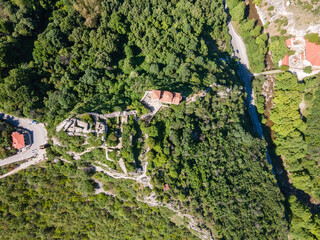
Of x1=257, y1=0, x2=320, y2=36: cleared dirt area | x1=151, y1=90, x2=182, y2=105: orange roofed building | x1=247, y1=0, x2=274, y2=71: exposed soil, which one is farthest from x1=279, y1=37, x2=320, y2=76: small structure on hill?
x1=151, y1=90, x2=182, y2=105: orange roofed building

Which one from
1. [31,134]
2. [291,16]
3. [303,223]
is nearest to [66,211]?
[31,134]

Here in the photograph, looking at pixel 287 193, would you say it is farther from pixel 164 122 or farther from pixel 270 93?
pixel 164 122

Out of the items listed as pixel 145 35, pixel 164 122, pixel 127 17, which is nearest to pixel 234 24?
pixel 145 35

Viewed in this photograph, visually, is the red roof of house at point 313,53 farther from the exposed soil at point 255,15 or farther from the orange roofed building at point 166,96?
the orange roofed building at point 166,96

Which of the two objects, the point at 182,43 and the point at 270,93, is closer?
the point at 182,43

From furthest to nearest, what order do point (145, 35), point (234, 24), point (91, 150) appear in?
point (234, 24) < point (145, 35) < point (91, 150)
